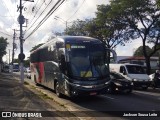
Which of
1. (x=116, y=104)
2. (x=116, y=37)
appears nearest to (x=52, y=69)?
(x=116, y=104)

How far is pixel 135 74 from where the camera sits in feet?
93.1

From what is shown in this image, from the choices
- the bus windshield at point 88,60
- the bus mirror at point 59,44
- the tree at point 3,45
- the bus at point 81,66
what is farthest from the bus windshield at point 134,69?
the tree at point 3,45

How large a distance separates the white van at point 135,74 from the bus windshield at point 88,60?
372 inches

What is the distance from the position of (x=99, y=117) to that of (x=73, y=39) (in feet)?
21.0

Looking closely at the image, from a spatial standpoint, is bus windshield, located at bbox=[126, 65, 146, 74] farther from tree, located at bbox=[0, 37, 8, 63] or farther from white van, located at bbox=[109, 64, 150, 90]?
tree, located at bbox=[0, 37, 8, 63]

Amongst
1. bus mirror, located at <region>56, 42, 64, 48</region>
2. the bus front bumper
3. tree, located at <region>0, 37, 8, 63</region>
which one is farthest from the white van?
tree, located at <region>0, 37, 8, 63</region>

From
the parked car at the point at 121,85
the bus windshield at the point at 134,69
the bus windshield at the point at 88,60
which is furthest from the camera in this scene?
the bus windshield at the point at 134,69

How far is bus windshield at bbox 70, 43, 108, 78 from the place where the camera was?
18281 millimetres

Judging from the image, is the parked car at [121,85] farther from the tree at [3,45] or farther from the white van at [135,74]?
the tree at [3,45]

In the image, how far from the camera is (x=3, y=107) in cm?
1456

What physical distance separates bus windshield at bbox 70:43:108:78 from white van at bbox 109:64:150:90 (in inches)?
372

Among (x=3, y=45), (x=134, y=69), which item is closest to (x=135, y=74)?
(x=134, y=69)

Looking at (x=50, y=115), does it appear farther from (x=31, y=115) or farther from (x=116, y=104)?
(x=116, y=104)

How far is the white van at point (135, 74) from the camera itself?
91.8 feet
